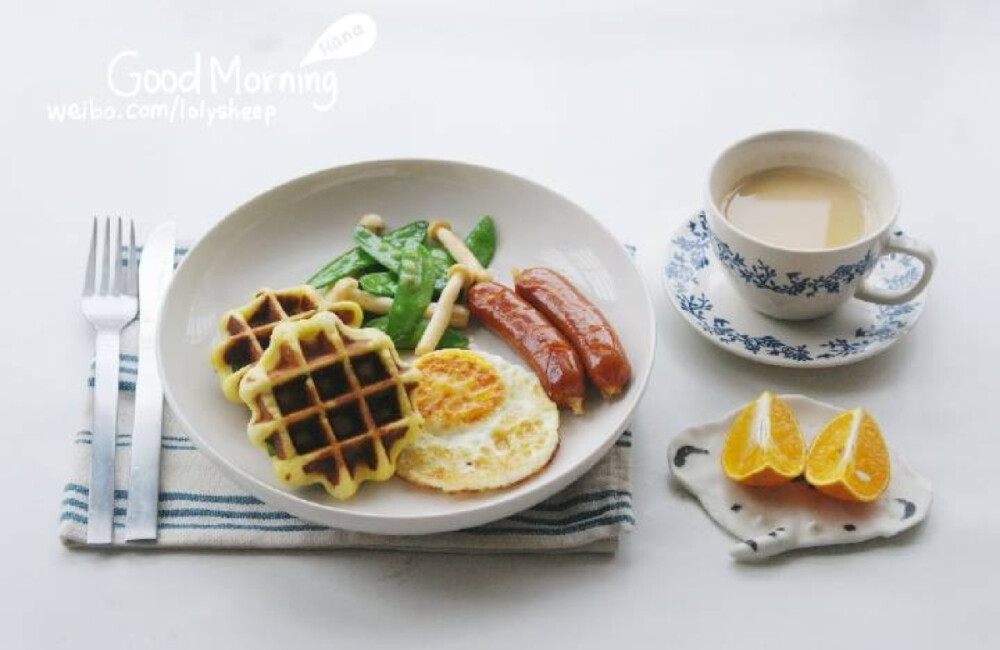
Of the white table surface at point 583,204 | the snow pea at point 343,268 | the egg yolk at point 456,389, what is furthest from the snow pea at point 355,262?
the white table surface at point 583,204

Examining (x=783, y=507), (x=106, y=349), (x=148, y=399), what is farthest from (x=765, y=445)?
(x=106, y=349)

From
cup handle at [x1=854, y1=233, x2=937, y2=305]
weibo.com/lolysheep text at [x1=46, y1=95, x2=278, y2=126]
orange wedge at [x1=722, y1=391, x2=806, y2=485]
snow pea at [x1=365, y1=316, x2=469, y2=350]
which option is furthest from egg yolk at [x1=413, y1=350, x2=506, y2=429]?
weibo.com/lolysheep text at [x1=46, y1=95, x2=278, y2=126]

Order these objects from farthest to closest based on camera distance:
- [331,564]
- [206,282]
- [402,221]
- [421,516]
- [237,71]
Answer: [237,71] < [402,221] < [206,282] < [331,564] < [421,516]

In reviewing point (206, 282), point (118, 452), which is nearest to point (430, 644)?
point (118, 452)

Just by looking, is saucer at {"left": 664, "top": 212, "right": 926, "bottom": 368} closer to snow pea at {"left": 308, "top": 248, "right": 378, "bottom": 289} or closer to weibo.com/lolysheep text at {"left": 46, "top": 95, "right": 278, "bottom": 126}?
snow pea at {"left": 308, "top": 248, "right": 378, "bottom": 289}

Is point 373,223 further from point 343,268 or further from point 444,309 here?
point 444,309

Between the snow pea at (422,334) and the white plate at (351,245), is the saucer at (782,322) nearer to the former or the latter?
the white plate at (351,245)

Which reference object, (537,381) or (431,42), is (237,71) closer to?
(431,42)
